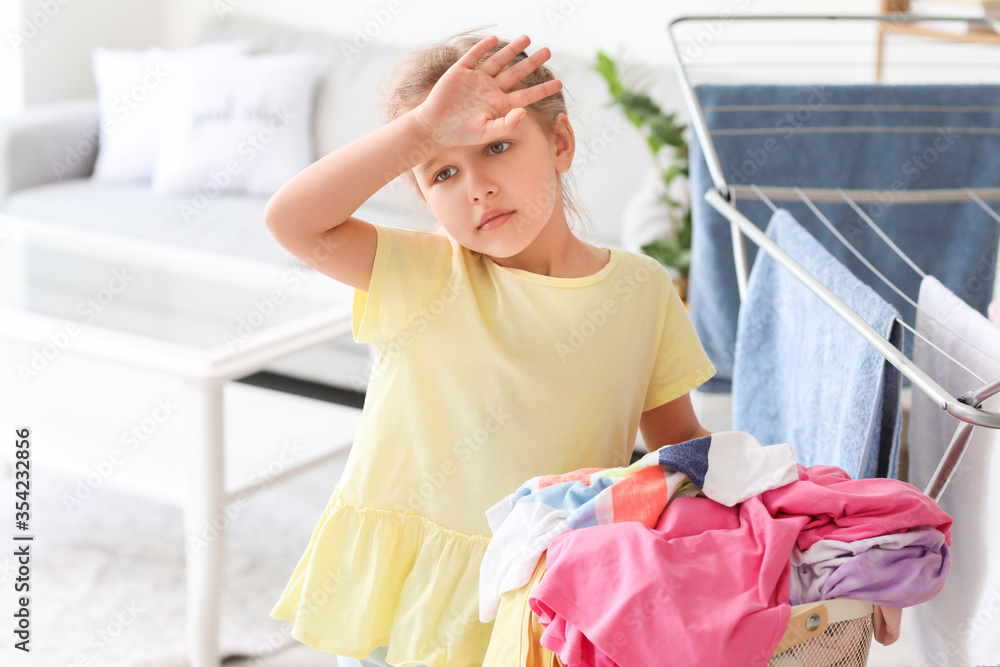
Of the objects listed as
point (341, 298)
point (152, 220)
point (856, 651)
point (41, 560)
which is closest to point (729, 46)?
point (341, 298)

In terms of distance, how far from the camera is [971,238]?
1454mm

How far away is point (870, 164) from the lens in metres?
1.50

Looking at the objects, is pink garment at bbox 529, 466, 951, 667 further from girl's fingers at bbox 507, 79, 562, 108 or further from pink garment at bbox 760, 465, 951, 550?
girl's fingers at bbox 507, 79, 562, 108

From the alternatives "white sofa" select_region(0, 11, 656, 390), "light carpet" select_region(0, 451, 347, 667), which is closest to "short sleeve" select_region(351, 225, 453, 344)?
"light carpet" select_region(0, 451, 347, 667)

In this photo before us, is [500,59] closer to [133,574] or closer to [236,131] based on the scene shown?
[133,574]

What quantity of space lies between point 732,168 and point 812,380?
57cm

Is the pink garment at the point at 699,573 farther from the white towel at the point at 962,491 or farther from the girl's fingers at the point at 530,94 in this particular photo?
the girl's fingers at the point at 530,94

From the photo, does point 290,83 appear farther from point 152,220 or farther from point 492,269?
point 492,269

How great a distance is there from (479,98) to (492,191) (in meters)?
0.07

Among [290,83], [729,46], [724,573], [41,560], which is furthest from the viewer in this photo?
[290,83]

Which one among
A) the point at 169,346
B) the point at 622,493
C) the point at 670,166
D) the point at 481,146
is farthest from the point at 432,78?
the point at 670,166

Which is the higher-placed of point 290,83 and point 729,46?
point 729,46

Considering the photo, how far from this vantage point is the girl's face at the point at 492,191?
27.8 inches

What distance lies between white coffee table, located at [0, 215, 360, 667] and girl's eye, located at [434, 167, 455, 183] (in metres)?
0.77
